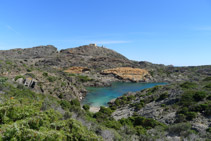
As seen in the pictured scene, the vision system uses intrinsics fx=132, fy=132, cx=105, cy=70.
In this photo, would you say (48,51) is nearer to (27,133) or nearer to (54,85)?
(54,85)

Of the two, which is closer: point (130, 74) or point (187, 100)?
point (187, 100)

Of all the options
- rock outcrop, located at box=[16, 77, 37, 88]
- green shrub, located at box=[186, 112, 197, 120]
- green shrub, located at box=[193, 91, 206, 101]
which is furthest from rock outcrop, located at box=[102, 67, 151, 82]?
green shrub, located at box=[186, 112, 197, 120]

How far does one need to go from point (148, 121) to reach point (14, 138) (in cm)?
1262

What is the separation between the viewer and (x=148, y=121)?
1392cm

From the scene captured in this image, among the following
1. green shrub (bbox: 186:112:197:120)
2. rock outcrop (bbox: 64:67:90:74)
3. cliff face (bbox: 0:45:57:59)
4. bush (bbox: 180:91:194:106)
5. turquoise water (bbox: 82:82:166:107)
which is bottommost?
turquoise water (bbox: 82:82:166:107)

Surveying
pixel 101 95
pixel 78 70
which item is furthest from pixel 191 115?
pixel 78 70

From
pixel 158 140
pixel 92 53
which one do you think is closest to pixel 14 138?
pixel 158 140

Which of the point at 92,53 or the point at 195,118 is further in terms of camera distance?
the point at 92,53

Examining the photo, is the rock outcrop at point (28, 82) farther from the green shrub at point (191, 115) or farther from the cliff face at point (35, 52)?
the cliff face at point (35, 52)

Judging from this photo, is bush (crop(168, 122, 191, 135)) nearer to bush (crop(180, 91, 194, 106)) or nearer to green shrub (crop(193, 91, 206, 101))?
bush (crop(180, 91, 194, 106))

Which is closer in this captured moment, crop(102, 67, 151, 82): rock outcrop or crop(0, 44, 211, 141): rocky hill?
crop(0, 44, 211, 141): rocky hill

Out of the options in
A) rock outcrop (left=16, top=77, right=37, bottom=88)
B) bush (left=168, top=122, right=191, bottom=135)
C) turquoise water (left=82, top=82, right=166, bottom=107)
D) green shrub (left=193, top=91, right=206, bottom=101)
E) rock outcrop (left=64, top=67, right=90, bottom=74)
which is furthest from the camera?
rock outcrop (left=64, top=67, right=90, bottom=74)

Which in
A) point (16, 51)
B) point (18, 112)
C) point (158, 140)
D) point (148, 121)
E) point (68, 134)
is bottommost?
point (148, 121)

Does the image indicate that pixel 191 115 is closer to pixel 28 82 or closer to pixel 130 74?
pixel 28 82
